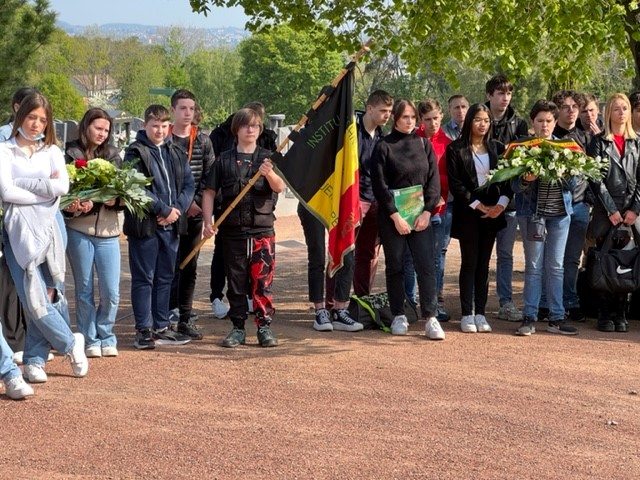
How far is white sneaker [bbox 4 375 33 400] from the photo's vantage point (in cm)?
711

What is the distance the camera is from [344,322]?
9.86 m

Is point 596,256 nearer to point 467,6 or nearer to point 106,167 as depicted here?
point 467,6

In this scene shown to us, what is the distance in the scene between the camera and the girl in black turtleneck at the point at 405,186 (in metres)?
9.36

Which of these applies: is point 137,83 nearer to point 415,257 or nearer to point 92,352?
point 415,257

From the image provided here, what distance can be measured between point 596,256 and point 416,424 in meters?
3.89

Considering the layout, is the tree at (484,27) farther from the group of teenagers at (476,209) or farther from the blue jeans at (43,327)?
the blue jeans at (43,327)

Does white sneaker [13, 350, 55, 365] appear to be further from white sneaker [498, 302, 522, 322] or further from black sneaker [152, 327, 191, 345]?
white sneaker [498, 302, 522, 322]

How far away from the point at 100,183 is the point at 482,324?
12.1 feet

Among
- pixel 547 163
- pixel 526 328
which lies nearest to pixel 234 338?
pixel 526 328

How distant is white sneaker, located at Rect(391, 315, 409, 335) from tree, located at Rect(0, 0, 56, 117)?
910cm

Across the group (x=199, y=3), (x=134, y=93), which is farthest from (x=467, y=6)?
(x=134, y=93)

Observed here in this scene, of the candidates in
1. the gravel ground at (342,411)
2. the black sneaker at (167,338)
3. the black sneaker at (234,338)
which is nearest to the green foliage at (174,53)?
the black sneaker at (167,338)

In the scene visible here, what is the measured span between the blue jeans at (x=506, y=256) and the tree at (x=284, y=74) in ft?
172

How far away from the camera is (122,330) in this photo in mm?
9781
